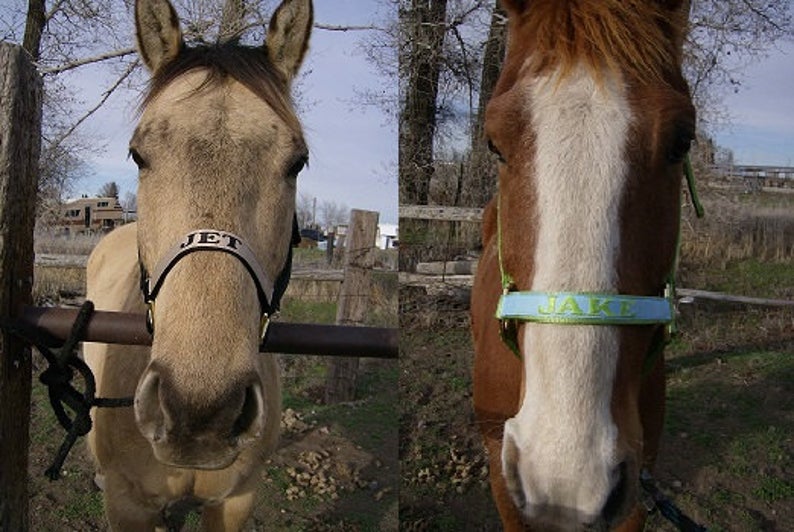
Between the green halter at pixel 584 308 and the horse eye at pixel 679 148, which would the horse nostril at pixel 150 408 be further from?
the horse eye at pixel 679 148

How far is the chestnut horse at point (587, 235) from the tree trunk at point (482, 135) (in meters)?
1.99

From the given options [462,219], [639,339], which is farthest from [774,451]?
[639,339]

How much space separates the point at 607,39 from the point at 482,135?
2648 millimetres

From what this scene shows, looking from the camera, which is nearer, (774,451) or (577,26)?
(577,26)

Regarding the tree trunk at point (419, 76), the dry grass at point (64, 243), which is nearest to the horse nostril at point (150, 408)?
the tree trunk at point (419, 76)

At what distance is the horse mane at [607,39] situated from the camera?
1492 mm

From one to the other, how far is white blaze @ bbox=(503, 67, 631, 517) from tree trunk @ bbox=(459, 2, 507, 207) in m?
2.18

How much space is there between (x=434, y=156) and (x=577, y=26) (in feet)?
8.31

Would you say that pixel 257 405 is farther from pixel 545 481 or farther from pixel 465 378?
pixel 465 378

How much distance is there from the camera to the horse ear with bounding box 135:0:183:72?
74.8 inches

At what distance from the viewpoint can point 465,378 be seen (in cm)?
449

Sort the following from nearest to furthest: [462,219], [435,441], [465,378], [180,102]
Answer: [180,102] → [435,441] → [465,378] → [462,219]

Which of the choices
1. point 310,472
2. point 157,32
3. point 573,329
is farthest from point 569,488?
point 310,472

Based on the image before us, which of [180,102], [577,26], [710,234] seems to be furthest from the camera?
[710,234]
